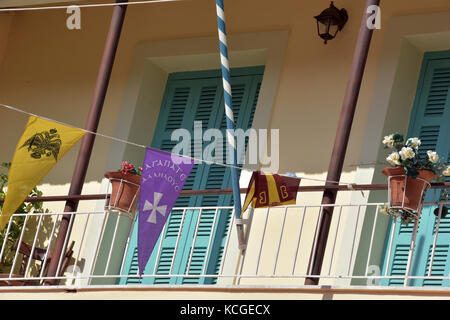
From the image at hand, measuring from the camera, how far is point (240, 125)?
1001cm

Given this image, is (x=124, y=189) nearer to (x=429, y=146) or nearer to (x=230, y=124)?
(x=230, y=124)

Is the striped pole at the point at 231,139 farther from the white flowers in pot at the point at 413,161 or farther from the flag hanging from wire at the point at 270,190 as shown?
the white flowers in pot at the point at 413,161

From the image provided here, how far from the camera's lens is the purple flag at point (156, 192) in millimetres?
7668

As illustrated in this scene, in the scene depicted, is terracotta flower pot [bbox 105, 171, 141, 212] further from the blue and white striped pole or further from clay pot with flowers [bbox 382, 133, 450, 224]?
clay pot with flowers [bbox 382, 133, 450, 224]

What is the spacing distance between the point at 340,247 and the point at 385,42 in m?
2.01

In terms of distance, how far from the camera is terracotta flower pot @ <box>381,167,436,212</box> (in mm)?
7309

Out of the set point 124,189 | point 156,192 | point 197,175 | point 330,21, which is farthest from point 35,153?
point 330,21

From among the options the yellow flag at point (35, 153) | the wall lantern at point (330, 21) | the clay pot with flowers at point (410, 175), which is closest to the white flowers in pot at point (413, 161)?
the clay pot with flowers at point (410, 175)

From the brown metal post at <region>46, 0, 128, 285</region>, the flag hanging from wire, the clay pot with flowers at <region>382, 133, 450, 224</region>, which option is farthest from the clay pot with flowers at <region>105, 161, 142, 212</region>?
the clay pot with flowers at <region>382, 133, 450, 224</region>

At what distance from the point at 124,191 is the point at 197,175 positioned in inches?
68.1

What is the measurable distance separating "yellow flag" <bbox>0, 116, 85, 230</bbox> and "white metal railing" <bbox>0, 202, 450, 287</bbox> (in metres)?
0.62

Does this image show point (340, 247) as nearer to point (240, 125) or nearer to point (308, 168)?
point (308, 168)

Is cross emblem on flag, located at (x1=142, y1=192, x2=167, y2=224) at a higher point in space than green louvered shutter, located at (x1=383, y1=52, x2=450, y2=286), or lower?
lower

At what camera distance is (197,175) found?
33.1ft
